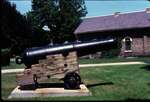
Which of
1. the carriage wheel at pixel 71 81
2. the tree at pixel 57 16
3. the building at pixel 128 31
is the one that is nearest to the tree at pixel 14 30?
the building at pixel 128 31

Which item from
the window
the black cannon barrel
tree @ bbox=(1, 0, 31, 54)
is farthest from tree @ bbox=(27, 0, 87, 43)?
the black cannon barrel

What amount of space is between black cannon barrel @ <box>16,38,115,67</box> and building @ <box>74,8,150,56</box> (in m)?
31.4

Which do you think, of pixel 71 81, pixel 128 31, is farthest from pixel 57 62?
pixel 128 31

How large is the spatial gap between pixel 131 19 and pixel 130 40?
2.91 m

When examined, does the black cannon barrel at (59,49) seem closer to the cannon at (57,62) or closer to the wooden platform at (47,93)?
the cannon at (57,62)

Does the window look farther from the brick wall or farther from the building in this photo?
the brick wall

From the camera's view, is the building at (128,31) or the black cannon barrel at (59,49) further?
the building at (128,31)

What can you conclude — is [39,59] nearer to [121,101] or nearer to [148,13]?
[121,101]

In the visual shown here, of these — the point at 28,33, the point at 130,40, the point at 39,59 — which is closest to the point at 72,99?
the point at 39,59

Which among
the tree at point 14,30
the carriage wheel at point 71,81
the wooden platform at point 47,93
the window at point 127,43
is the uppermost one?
the tree at point 14,30

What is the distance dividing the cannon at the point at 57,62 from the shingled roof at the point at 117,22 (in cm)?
3160

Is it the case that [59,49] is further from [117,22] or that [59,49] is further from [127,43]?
[117,22]

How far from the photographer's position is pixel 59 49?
1417 cm

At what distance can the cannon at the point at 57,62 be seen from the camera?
13961 mm
